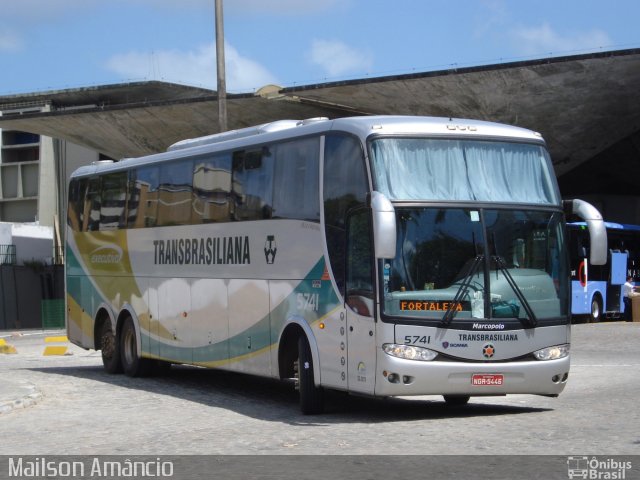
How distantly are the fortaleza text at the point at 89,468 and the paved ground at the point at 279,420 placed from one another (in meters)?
0.63

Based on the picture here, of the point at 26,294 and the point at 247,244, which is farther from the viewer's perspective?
the point at 26,294

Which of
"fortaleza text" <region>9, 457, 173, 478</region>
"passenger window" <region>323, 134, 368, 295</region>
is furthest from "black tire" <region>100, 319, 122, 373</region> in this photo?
"fortaleza text" <region>9, 457, 173, 478</region>

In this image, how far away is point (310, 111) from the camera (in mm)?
50156

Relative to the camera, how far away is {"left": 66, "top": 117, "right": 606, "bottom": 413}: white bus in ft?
41.8

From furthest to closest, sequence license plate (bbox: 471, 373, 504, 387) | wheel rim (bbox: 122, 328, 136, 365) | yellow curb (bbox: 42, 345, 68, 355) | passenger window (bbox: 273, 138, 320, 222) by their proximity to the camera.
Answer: yellow curb (bbox: 42, 345, 68, 355)
wheel rim (bbox: 122, 328, 136, 365)
passenger window (bbox: 273, 138, 320, 222)
license plate (bbox: 471, 373, 504, 387)

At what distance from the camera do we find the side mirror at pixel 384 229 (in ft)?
39.2

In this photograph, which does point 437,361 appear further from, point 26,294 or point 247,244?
point 26,294

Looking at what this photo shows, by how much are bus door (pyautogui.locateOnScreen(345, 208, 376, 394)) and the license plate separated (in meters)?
1.14

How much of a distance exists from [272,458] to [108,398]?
23.9ft

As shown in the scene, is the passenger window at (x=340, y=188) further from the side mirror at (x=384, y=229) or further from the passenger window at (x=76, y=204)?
the passenger window at (x=76, y=204)

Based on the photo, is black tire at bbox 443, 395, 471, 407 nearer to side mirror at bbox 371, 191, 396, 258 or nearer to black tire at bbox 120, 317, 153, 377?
side mirror at bbox 371, 191, 396, 258

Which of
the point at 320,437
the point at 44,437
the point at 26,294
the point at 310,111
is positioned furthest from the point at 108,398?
the point at 26,294

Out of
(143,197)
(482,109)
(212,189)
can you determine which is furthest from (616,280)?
(212,189)

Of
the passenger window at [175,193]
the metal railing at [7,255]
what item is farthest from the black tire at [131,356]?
the metal railing at [7,255]
